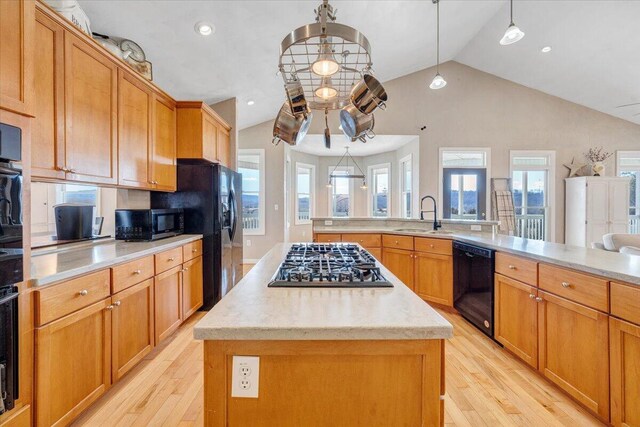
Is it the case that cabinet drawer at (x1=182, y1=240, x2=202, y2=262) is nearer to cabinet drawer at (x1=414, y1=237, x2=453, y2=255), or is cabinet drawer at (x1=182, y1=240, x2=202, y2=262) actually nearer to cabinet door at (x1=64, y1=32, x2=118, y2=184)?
cabinet door at (x1=64, y1=32, x2=118, y2=184)

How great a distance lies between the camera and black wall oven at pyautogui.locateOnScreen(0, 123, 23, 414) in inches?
47.1

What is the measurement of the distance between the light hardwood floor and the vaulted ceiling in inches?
110

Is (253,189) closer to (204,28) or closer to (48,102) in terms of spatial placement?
(204,28)

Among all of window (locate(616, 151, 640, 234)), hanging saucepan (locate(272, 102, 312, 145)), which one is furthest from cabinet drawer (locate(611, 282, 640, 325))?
window (locate(616, 151, 640, 234))

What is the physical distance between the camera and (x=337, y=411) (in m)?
0.85

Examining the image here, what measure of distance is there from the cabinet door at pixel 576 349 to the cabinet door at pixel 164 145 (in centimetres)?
324

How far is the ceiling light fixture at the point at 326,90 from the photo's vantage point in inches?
61.5

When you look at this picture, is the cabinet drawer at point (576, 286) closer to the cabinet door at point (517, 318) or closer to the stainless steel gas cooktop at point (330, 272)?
the cabinet door at point (517, 318)

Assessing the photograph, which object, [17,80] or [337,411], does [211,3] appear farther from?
[337,411]

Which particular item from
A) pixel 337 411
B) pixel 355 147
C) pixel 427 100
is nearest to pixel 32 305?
pixel 337 411

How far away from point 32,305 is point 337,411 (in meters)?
1.40

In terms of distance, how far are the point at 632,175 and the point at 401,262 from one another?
18.8 ft

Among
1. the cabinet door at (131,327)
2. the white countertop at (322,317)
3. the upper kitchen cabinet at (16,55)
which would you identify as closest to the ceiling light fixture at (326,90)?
the white countertop at (322,317)

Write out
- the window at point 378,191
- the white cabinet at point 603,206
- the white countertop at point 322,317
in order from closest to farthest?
the white countertop at point 322,317, the white cabinet at point 603,206, the window at point 378,191
